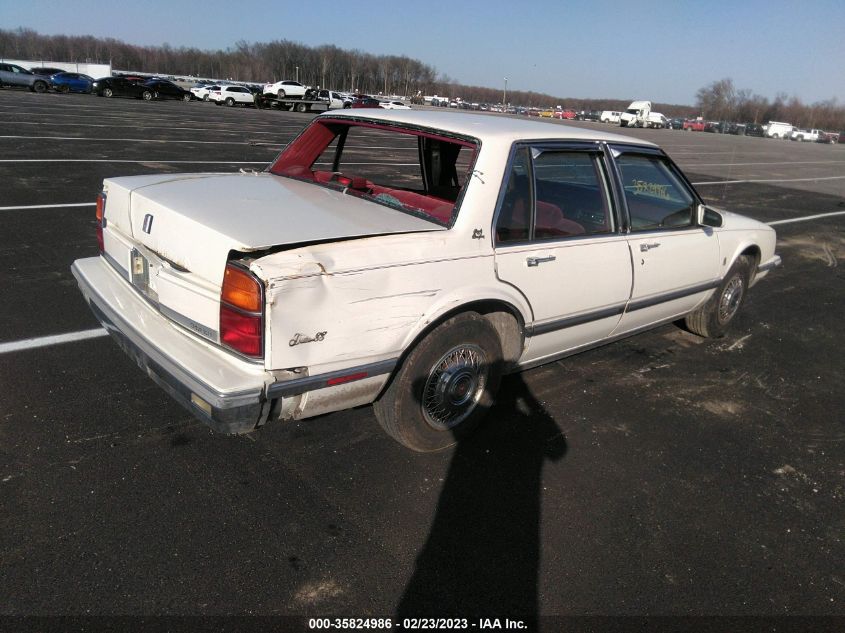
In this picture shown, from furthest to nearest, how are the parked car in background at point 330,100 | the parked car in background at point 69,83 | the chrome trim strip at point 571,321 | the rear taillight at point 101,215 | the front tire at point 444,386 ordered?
1. the parked car in background at point 330,100
2. the parked car in background at point 69,83
3. the rear taillight at point 101,215
4. the chrome trim strip at point 571,321
5. the front tire at point 444,386

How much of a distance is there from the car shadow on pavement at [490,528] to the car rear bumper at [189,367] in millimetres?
948

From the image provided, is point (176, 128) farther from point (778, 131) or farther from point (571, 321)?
point (778, 131)

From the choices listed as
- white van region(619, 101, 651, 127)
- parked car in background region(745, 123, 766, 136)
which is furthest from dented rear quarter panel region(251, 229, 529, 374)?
parked car in background region(745, 123, 766, 136)

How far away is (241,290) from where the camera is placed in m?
Answer: 2.37

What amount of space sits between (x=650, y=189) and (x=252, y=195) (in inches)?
108

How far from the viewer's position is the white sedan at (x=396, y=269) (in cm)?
242

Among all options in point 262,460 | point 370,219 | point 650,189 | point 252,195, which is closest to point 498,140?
point 370,219

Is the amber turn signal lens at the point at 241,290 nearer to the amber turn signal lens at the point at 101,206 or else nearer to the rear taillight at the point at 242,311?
the rear taillight at the point at 242,311

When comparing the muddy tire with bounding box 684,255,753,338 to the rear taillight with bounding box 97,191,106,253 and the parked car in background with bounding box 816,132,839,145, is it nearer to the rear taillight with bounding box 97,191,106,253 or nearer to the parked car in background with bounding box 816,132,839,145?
the rear taillight with bounding box 97,191,106,253

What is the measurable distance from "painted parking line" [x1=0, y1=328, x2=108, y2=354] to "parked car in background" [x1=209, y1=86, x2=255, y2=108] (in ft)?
141

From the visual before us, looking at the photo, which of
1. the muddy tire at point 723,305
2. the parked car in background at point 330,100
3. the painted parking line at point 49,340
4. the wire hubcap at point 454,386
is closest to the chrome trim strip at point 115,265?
the painted parking line at point 49,340

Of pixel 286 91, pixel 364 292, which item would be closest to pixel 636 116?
pixel 286 91

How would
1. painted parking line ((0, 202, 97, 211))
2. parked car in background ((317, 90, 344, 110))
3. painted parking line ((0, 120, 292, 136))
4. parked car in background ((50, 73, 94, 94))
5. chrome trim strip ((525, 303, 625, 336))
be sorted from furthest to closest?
1. parked car in background ((317, 90, 344, 110))
2. parked car in background ((50, 73, 94, 94))
3. painted parking line ((0, 120, 292, 136))
4. painted parking line ((0, 202, 97, 211))
5. chrome trim strip ((525, 303, 625, 336))

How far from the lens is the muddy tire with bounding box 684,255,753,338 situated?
16.2 feet
